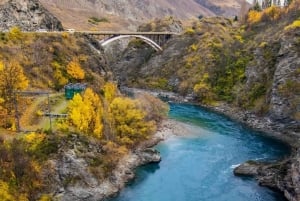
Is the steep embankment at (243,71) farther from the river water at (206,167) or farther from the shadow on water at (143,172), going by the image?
the shadow on water at (143,172)

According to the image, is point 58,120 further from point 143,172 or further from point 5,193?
point 5,193

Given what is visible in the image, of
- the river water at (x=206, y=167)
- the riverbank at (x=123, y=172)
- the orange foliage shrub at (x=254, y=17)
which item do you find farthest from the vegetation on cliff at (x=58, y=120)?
the orange foliage shrub at (x=254, y=17)

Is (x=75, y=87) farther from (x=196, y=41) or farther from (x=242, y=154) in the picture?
(x=196, y=41)

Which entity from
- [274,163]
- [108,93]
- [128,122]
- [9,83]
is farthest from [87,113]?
[274,163]

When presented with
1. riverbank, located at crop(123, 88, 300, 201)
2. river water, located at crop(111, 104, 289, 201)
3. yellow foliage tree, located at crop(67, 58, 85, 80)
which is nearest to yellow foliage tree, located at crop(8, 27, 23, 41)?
yellow foliage tree, located at crop(67, 58, 85, 80)

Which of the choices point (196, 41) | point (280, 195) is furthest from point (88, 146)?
point (196, 41)
